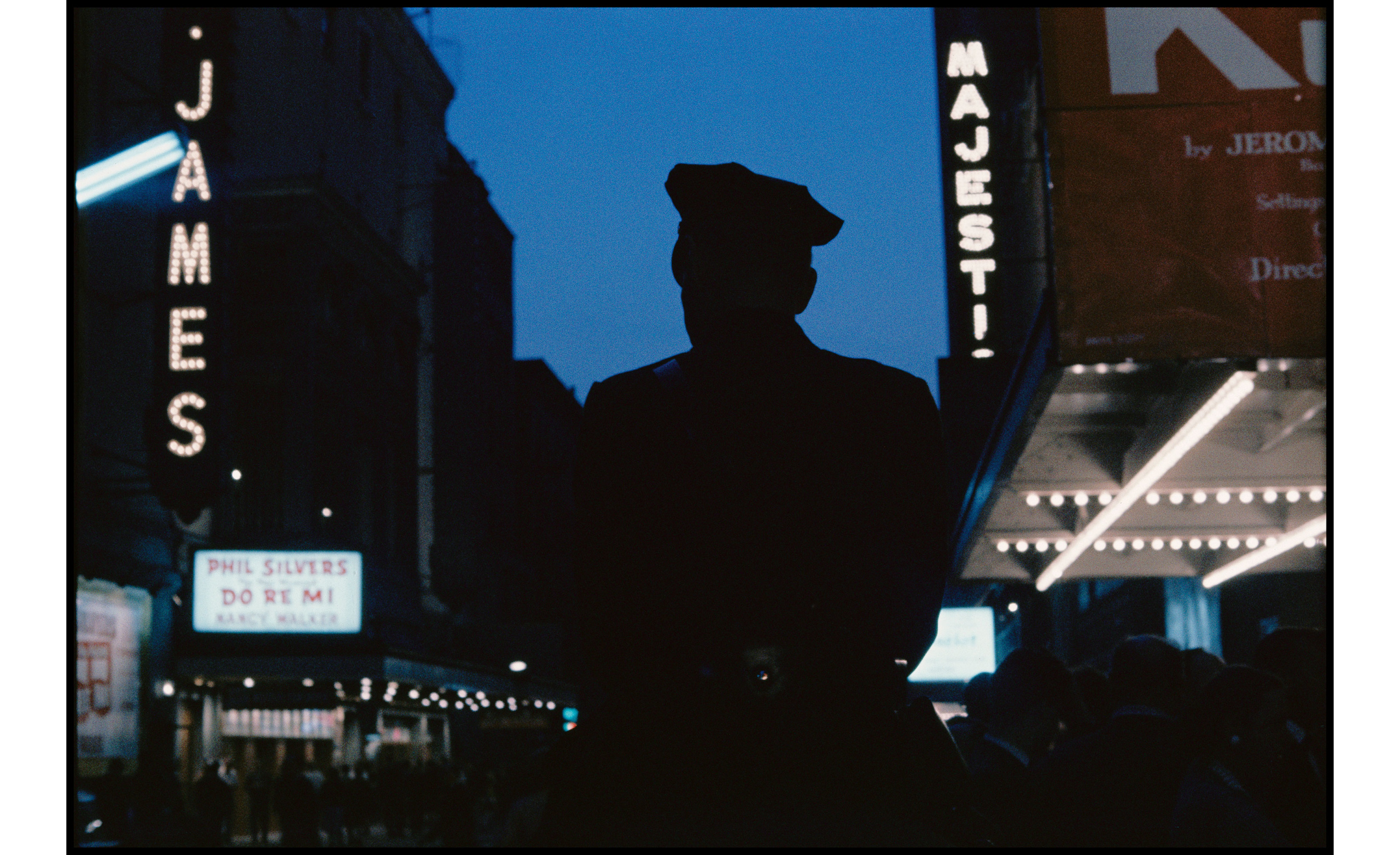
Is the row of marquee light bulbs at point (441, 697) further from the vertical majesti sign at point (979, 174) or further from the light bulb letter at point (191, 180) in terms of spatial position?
the vertical majesti sign at point (979, 174)

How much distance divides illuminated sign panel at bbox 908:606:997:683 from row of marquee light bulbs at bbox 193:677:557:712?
12978mm

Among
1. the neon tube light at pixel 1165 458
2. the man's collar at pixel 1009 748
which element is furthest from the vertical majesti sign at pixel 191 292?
the man's collar at pixel 1009 748

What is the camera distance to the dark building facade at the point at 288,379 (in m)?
21.7

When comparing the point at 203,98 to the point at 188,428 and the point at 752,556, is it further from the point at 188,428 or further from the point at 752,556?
the point at 752,556

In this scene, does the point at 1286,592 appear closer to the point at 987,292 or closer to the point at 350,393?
the point at 987,292

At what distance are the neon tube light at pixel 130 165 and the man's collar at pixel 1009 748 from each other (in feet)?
58.9

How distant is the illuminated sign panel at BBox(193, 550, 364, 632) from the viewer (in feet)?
84.2

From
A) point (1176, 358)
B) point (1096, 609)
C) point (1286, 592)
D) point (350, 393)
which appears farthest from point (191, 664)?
point (1176, 358)

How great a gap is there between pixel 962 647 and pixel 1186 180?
14845 mm

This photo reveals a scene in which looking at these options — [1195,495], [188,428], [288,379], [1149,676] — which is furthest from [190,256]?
[1149,676]

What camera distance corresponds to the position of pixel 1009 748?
19.1 feet

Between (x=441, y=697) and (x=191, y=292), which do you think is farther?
(x=441, y=697)

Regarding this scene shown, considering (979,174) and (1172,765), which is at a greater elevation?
(979,174)

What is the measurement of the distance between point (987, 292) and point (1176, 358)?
5676 mm
